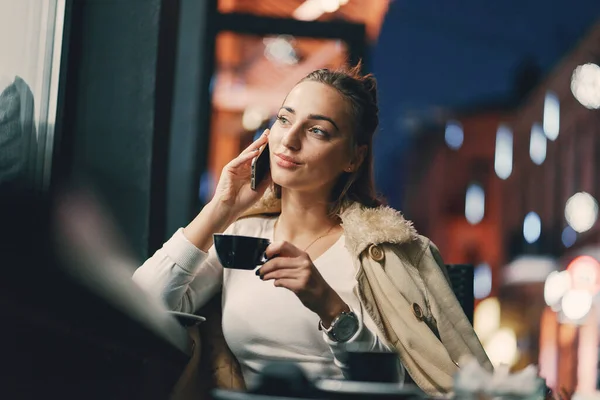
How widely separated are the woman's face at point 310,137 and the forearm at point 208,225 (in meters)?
0.27

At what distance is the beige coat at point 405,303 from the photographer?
11.2ft

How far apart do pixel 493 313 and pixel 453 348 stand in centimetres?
4223

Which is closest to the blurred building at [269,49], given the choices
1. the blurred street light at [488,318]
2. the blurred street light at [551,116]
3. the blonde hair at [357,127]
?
the blonde hair at [357,127]

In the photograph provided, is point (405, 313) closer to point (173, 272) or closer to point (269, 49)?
point (173, 272)

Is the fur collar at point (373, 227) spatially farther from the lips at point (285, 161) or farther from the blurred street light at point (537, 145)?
the blurred street light at point (537, 145)

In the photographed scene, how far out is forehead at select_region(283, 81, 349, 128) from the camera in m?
3.70

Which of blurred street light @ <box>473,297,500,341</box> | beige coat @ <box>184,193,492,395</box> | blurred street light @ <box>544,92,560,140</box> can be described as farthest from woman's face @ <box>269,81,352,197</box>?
blurred street light @ <box>473,297,500,341</box>

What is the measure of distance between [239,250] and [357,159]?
1310 mm

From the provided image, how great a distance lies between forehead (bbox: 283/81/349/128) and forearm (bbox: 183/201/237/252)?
0.50m

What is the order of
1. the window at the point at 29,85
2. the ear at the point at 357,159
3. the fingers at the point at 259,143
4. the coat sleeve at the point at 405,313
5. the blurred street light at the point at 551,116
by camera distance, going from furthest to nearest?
the blurred street light at the point at 551,116 < the ear at the point at 357,159 < the fingers at the point at 259,143 < the coat sleeve at the point at 405,313 < the window at the point at 29,85

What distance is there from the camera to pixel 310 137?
3668 millimetres

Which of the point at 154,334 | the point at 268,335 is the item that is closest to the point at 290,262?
the point at 154,334

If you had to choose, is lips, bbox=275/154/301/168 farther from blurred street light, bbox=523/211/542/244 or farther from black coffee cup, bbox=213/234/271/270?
blurred street light, bbox=523/211/542/244

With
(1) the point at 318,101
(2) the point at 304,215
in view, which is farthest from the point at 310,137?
(2) the point at 304,215
